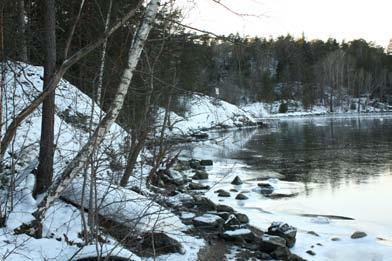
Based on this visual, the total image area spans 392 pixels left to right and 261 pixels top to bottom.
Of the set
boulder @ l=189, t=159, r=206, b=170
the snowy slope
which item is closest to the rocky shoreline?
the snowy slope

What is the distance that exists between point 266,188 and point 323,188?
1926 mm

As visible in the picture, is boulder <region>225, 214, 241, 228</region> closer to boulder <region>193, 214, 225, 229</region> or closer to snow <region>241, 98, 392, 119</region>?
boulder <region>193, 214, 225, 229</region>

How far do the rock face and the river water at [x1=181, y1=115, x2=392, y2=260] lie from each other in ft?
0.71

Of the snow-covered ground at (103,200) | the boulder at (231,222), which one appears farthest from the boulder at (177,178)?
the boulder at (231,222)

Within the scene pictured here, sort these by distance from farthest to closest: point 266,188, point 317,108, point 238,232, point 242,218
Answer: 1. point 317,108
2. point 266,188
3. point 242,218
4. point 238,232

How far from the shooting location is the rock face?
10744mm

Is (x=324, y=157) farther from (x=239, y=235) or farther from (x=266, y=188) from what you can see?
(x=239, y=235)

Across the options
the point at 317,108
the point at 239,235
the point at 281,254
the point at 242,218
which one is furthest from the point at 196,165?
the point at 317,108

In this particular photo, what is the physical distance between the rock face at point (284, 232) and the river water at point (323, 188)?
0.71 ft

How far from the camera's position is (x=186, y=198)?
45.5 feet

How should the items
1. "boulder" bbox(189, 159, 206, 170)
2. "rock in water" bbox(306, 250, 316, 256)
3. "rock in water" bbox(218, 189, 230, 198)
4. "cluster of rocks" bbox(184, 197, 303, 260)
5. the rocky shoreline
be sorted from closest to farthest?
the rocky shoreline
"cluster of rocks" bbox(184, 197, 303, 260)
"rock in water" bbox(306, 250, 316, 256)
"rock in water" bbox(218, 189, 230, 198)
"boulder" bbox(189, 159, 206, 170)

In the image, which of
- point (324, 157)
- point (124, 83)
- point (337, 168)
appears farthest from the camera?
point (324, 157)

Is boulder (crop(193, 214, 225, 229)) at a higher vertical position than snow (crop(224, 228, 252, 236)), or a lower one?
higher

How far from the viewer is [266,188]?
708 inches
